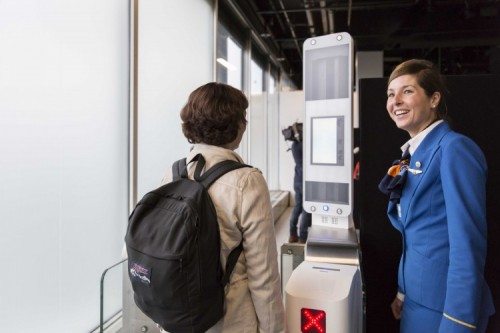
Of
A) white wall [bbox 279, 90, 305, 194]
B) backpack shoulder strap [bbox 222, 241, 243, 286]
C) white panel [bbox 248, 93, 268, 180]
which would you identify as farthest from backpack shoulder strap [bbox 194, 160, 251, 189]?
white wall [bbox 279, 90, 305, 194]

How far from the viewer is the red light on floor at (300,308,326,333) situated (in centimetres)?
147

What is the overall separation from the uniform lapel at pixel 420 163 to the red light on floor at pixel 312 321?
45 centimetres

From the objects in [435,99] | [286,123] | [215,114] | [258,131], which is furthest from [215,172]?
[286,123]

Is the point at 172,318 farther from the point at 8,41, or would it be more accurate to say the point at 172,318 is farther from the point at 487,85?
the point at 487,85

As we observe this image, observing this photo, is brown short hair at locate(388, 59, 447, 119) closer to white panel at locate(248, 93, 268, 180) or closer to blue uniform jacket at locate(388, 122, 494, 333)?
blue uniform jacket at locate(388, 122, 494, 333)

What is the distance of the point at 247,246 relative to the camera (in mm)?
1222

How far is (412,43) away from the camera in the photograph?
6273 millimetres

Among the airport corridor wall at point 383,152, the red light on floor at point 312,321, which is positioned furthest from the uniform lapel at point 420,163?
the airport corridor wall at point 383,152

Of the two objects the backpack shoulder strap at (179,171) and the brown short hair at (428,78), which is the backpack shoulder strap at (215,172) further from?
the brown short hair at (428,78)

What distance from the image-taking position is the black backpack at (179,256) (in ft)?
3.62

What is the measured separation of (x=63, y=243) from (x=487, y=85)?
7.65 ft

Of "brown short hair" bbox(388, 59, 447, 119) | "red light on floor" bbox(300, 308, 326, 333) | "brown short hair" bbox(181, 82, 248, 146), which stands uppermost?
"brown short hair" bbox(388, 59, 447, 119)

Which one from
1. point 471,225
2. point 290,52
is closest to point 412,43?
point 290,52

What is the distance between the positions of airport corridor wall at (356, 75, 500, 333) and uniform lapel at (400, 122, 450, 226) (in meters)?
0.88
